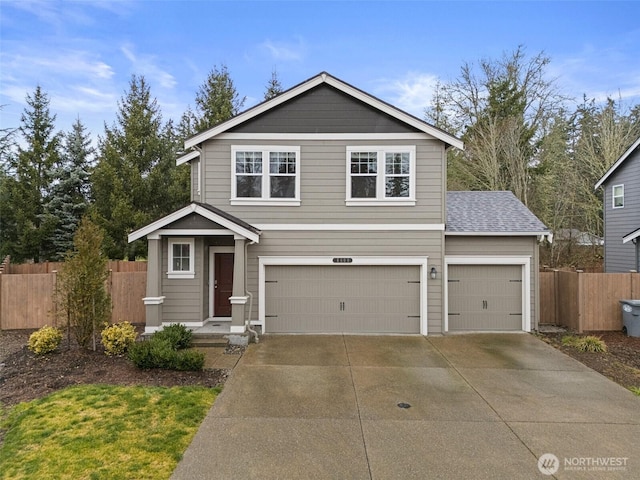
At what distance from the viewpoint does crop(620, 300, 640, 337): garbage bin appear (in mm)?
10359

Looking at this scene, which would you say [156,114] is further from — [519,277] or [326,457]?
[326,457]

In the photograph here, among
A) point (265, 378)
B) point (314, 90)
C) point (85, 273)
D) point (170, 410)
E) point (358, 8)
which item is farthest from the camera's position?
point (358, 8)

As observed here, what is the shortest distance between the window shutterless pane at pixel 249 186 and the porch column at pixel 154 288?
2.62 meters

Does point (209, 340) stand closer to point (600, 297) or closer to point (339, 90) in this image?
point (339, 90)

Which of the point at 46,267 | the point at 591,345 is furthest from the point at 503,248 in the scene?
the point at 46,267

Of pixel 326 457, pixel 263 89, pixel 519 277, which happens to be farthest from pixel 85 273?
pixel 263 89

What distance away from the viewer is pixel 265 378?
7.04m

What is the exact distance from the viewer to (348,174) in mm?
10734

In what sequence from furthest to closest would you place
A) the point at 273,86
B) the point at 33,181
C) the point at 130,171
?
1. the point at 273,86
2. the point at 33,181
3. the point at 130,171

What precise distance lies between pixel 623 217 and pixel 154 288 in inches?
734

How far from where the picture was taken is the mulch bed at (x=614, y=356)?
296 inches

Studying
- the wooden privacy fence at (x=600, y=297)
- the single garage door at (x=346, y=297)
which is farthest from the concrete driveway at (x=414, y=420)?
the wooden privacy fence at (x=600, y=297)

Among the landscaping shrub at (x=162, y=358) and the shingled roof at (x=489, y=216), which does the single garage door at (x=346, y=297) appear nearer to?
the shingled roof at (x=489, y=216)

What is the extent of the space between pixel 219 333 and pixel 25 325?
662cm
